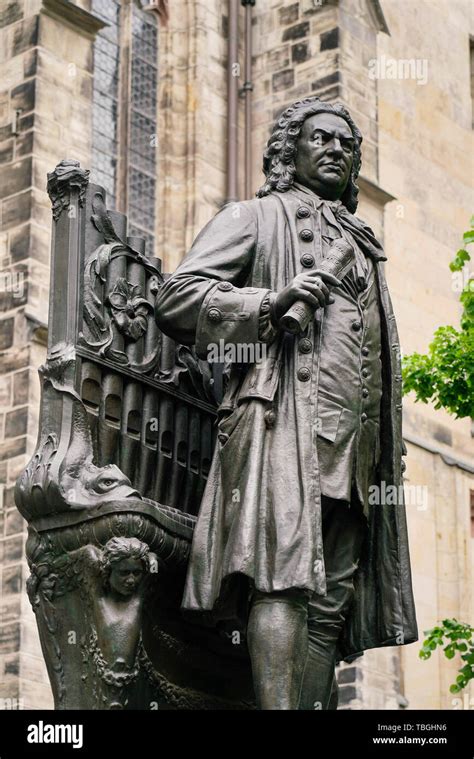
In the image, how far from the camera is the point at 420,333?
71.3 ft

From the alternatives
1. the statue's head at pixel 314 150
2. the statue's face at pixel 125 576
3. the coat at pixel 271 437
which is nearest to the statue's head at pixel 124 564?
the statue's face at pixel 125 576

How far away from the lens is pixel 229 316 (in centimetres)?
573

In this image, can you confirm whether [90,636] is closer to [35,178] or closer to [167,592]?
[167,592]

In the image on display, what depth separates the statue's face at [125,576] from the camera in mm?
5609

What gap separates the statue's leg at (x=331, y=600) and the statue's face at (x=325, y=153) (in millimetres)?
1157

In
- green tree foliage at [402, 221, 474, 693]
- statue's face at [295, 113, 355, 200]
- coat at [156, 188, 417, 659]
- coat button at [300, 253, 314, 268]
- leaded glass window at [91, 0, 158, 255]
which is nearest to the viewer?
coat at [156, 188, 417, 659]

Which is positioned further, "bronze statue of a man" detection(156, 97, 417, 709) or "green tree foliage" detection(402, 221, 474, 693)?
"green tree foliage" detection(402, 221, 474, 693)

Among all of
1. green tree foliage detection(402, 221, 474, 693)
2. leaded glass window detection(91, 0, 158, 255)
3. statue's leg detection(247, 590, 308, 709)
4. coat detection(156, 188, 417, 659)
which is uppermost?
leaded glass window detection(91, 0, 158, 255)

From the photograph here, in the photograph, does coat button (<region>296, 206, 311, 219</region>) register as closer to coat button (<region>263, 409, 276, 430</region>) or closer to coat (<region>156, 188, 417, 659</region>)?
coat (<region>156, 188, 417, 659</region>)

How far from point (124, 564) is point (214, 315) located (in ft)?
2.71

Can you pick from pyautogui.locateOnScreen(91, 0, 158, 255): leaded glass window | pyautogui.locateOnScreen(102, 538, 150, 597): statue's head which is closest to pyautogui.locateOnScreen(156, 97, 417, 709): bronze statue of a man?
pyautogui.locateOnScreen(102, 538, 150, 597): statue's head

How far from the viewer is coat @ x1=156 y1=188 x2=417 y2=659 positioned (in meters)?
5.52

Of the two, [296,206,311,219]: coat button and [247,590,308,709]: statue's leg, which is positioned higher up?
[296,206,311,219]: coat button

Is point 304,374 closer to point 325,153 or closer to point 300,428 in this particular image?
point 300,428
